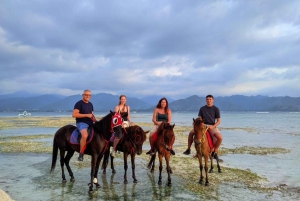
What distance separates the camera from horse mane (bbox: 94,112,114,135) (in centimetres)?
841

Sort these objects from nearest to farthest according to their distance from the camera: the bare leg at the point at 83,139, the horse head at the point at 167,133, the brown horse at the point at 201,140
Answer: the bare leg at the point at 83,139, the brown horse at the point at 201,140, the horse head at the point at 167,133

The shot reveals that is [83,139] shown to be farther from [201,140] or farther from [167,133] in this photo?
[201,140]

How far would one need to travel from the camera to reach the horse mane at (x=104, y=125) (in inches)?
331

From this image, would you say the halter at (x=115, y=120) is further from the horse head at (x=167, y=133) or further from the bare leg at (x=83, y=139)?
the horse head at (x=167, y=133)

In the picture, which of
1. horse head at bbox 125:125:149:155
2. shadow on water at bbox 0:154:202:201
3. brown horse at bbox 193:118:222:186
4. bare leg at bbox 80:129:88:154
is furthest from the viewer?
horse head at bbox 125:125:149:155

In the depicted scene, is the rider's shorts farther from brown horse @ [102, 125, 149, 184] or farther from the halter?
brown horse @ [102, 125, 149, 184]

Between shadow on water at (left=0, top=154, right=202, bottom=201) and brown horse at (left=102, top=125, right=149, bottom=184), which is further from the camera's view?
brown horse at (left=102, top=125, right=149, bottom=184)

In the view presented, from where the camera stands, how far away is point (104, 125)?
8.48 m

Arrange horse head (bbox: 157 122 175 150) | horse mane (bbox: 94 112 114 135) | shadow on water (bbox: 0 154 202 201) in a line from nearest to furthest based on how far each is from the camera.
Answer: shadow on water (bbox: 0 154 202 201) → horse mane (bbox: 94 112 114 135) → horse head (bbox: 157 122 175 150)

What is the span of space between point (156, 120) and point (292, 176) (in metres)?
6.79

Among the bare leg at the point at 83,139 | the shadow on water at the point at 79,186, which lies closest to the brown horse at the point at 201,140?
the shadow on water at the point at 79,186

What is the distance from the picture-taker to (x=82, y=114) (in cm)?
861

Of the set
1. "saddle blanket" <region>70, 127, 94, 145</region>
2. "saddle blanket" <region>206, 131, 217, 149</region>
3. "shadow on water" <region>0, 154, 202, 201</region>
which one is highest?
"saddle blanket" <region>70, 127, 94, 145</region>

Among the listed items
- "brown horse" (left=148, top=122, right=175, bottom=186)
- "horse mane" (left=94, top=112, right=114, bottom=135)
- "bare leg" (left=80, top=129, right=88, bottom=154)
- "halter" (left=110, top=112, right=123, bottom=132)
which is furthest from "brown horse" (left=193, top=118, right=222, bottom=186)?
"bare leg" (left=80, top=129, right=88, bottom=154)
